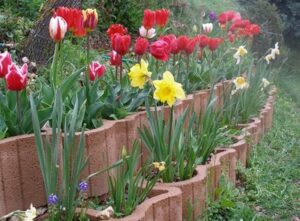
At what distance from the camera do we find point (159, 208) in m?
2.44

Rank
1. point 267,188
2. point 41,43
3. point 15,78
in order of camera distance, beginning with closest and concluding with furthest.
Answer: point 15,78, point 267,188, point 41,43

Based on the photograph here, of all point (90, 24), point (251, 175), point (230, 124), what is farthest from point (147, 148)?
point (230, 124)

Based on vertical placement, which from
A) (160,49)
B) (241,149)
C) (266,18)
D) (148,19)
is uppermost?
(148,19)

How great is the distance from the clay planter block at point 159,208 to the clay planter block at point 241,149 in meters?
1.15

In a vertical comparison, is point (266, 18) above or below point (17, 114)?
below

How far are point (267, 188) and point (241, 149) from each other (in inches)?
14.3

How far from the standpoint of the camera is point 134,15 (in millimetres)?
7266

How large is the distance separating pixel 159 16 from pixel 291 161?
157 cm

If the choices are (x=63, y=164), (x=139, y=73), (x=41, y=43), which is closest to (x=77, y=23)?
(x=139, y=73)

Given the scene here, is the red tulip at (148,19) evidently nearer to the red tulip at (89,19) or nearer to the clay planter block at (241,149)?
the red tulip at (89,19)

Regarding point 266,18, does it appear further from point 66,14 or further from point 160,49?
point 66,14

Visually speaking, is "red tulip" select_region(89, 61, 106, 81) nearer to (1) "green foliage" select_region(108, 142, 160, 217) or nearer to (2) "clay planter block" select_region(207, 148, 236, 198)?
(1) "green foliage" select_region(108, 142, 160, 217)

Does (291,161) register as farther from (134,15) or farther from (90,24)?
(134,15)

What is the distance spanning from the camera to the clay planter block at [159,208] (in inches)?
87.9
